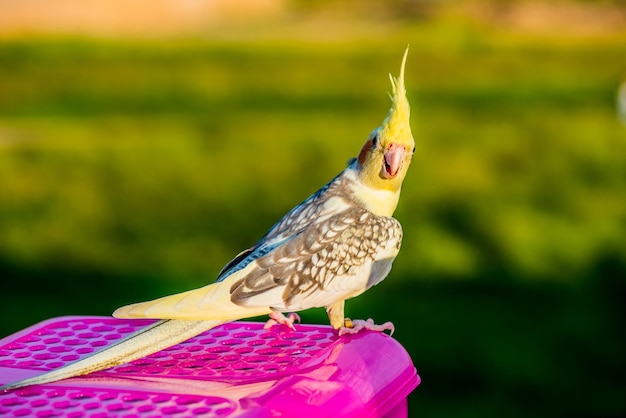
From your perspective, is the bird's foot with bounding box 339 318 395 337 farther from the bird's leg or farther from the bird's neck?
the bird's neck

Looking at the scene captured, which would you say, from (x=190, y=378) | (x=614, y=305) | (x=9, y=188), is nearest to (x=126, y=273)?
(x=9, y=188)

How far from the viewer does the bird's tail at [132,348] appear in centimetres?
203

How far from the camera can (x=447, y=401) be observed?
15.7 ft

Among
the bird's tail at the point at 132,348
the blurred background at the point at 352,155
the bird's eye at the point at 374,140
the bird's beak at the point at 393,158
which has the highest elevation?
the bird's eye at the point at 374,140

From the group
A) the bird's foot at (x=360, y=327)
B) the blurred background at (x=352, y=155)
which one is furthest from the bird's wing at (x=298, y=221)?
the blurred background at (x=352, y=155)

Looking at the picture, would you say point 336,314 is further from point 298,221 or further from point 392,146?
point 392,146

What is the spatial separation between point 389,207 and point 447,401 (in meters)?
2.53

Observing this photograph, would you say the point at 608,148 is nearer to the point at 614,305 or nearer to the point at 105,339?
the point at 614,305

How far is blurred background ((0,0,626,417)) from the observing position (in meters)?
5.66

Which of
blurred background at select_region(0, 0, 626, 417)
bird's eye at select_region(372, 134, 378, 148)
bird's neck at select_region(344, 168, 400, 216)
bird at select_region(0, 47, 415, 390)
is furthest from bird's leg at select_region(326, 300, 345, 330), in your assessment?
blurred background at select_region(0, 0, 626, 417)

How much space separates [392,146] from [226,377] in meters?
0.64

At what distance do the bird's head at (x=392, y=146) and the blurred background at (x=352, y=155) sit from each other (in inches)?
101

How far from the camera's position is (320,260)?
2.31m

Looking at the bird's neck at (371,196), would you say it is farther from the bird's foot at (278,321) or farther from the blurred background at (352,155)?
the blurred background at (352,155)
